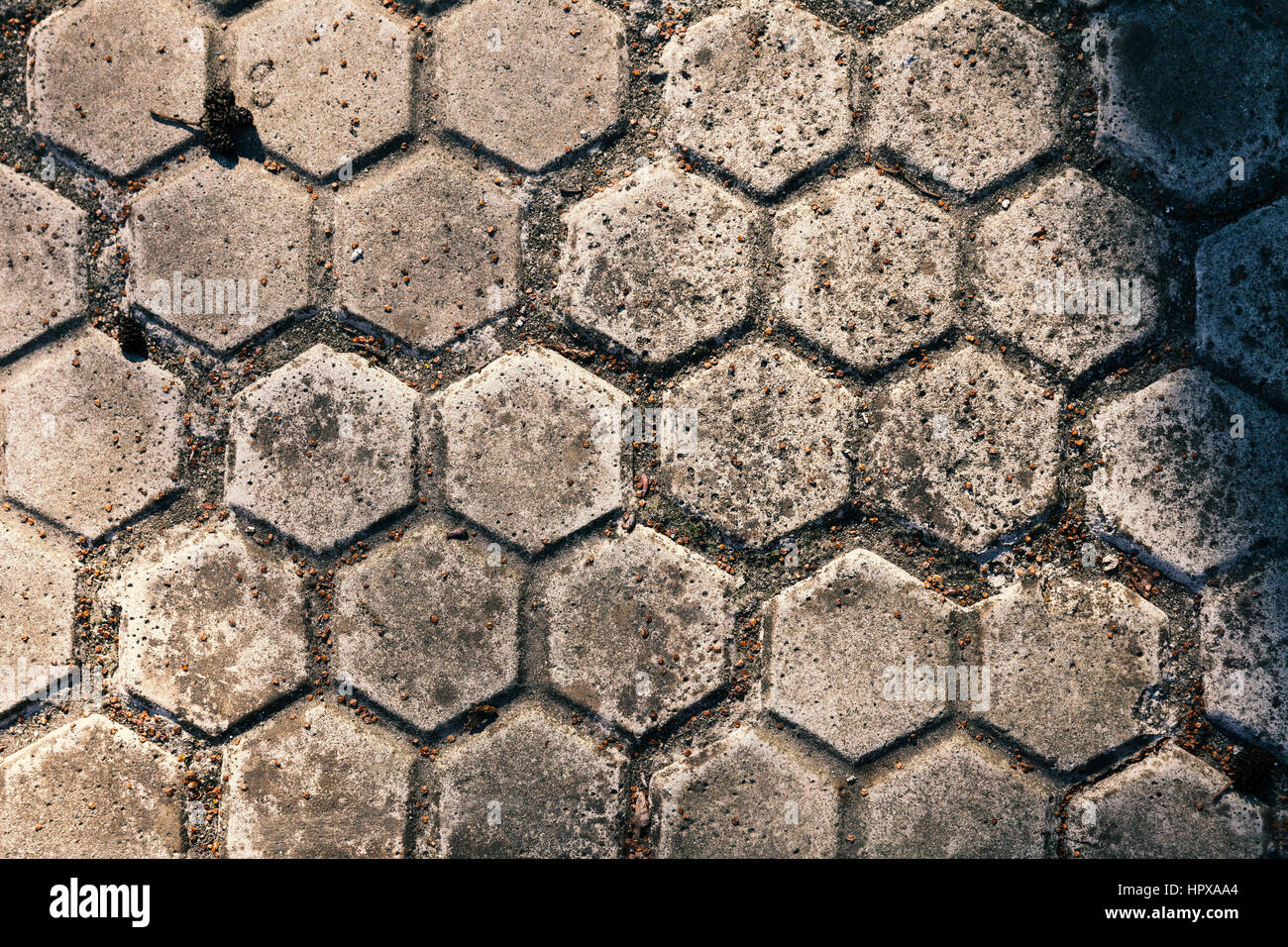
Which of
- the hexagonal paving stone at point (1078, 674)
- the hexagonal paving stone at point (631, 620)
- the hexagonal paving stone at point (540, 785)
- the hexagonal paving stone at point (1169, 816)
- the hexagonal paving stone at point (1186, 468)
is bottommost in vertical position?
the hexagonal paving stone at point (1169, 816)

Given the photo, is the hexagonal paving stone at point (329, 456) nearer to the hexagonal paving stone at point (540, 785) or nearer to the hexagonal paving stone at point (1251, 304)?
the hexagonal paving stone at point (540, 785)

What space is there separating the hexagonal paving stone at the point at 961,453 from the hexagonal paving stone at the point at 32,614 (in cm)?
185

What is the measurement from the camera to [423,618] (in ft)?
6.64

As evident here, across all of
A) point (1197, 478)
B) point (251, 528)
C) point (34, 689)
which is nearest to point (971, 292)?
point (1197, 478)

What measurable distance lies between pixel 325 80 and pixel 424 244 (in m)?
0.45

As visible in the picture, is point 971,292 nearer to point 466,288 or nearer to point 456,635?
point 466,288

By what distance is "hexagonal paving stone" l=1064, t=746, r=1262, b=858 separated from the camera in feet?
6.49

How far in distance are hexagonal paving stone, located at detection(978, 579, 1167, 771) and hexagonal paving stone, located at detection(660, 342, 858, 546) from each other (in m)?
0.52

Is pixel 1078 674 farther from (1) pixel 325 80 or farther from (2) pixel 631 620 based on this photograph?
(1) pixel 325 80

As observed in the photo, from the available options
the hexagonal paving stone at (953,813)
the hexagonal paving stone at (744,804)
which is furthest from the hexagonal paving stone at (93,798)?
the hexagonal paving stone at (953,813)

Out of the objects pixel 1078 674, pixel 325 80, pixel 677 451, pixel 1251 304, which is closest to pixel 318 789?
pixel 677 451

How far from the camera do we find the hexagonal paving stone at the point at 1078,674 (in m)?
1.99

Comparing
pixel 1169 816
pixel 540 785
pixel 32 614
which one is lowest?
pixel 1169 816

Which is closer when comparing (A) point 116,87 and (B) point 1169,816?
(B) point 1169,816
